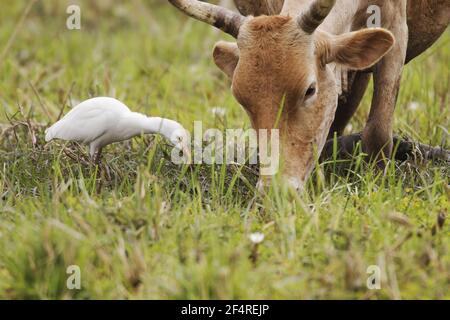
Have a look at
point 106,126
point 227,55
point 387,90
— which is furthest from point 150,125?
point 387,90

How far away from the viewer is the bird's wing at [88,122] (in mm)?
5551

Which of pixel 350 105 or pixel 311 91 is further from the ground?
pixel 350 105

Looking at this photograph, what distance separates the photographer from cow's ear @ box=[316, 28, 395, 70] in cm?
517

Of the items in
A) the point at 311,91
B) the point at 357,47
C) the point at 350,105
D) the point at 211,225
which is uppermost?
the point at 350,105

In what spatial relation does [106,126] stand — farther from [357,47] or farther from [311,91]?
[357,47]

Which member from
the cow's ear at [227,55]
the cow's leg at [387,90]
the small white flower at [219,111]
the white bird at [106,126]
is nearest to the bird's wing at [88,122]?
the white bird at [106,126]

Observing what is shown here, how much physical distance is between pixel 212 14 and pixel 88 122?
3.19 ft

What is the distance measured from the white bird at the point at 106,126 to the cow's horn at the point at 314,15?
101 centimetres

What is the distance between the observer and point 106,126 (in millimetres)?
5555

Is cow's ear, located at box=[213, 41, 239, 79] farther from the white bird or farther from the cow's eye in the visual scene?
the cow's eye

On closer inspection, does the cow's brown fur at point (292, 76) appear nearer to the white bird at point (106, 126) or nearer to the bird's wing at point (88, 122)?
the white bird at point (106, 126)
